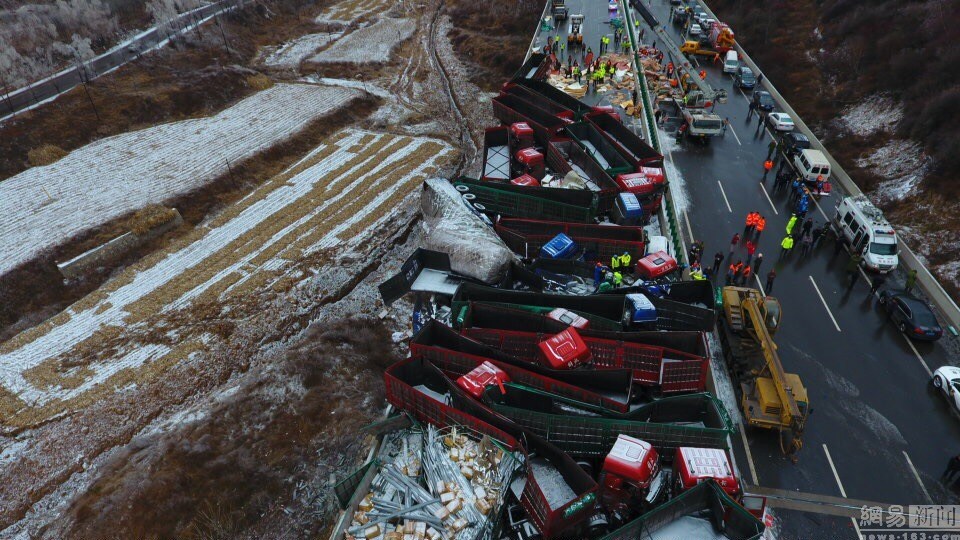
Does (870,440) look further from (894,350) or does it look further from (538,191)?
(538,191)

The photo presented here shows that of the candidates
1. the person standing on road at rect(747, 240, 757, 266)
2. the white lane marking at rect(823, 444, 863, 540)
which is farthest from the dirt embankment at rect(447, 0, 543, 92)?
the white lane marking at rect(823, 444, 863, 540)

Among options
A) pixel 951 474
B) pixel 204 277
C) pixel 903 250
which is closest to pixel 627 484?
pixel 951 474

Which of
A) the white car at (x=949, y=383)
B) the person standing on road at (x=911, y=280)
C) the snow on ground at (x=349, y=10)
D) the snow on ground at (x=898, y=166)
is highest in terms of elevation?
the snow on ground at (x=349, y=10)

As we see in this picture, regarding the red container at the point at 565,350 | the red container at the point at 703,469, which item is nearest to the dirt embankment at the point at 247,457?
the red container at the point at 565,350

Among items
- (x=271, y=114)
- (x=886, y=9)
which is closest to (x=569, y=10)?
(x=886, y=9)

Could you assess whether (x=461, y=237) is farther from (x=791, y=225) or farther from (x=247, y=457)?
(x=791, y=225)

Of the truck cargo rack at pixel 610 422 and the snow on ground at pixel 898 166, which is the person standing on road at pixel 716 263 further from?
the snow on ground at pixel 898 166
